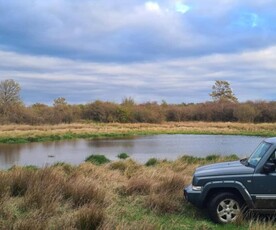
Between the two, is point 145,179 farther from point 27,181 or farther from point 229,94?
point 229,94

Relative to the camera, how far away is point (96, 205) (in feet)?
23.3

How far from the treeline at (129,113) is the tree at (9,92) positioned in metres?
1.72

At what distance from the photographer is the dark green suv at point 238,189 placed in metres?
7.06

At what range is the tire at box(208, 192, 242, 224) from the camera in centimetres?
716

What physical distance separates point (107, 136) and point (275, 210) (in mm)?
40308

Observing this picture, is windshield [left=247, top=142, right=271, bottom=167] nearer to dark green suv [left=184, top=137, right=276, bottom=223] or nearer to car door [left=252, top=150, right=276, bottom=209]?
dark green suv [left=184, top=137, right=276, bottom=223]

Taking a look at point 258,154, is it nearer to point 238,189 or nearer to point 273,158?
point 273,158

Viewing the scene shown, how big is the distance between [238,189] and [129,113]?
70.6 m

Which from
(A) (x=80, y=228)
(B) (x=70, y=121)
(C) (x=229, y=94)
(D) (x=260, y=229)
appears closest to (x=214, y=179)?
(D) (x=260, y=229)

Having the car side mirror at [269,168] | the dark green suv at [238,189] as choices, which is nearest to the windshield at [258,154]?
the dark green suv at [238,189]

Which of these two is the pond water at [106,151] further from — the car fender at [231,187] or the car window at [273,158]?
the car window at [273,158]

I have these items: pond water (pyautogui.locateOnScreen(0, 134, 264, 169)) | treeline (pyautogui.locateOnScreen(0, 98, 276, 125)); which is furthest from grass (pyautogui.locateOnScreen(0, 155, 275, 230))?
treeline (pyautogui.locateOnScreen(0, 98, 276, 125))

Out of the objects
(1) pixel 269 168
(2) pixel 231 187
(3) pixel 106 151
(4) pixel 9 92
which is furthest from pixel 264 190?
(4) pixel 9 92

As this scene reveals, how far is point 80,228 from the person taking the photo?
19.5 feet
